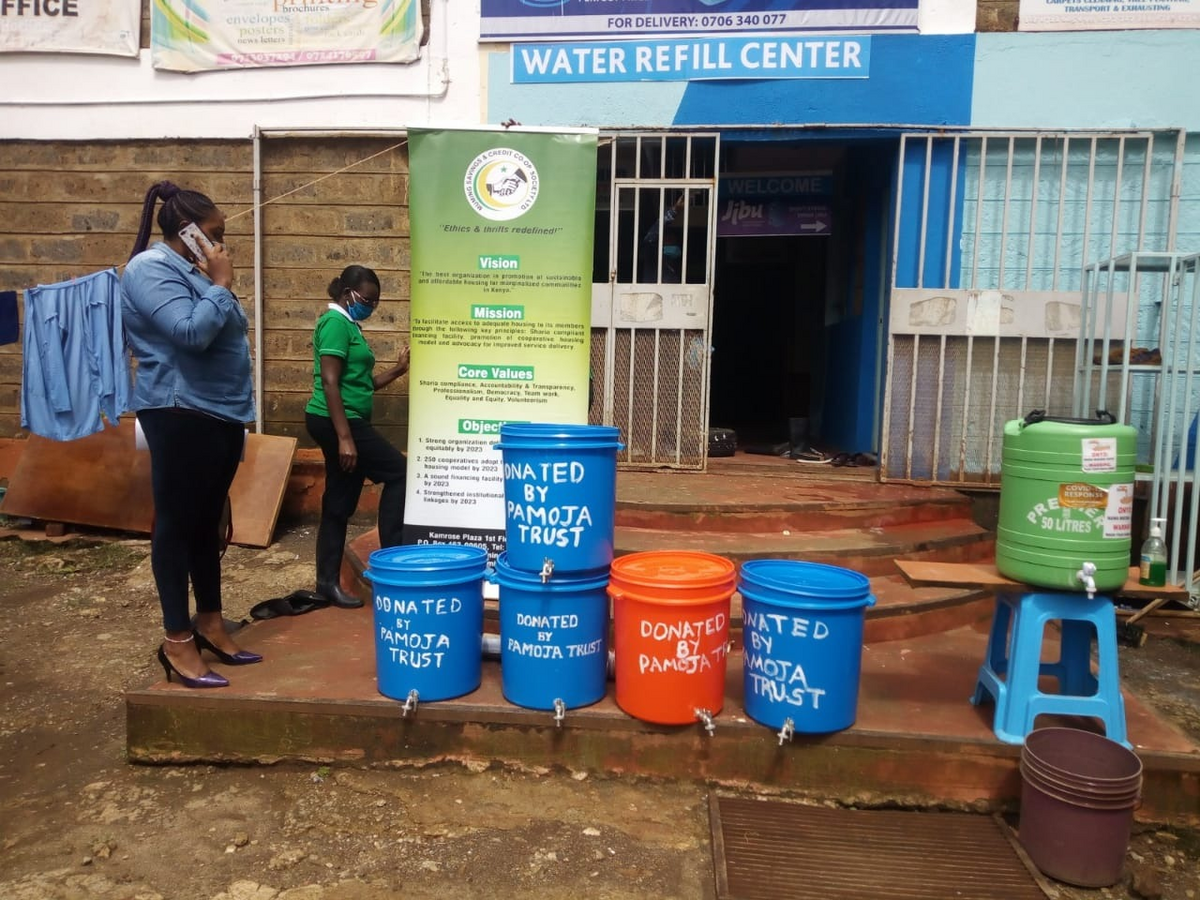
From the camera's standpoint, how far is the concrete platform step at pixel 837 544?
4316mm

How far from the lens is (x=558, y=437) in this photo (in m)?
Answer: 3.07

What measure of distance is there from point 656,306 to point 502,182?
97.5 inches

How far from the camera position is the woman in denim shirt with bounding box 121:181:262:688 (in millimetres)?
3006

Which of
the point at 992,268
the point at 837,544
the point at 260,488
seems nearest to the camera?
the point at 837,544

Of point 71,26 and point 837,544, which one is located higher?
point 71,26

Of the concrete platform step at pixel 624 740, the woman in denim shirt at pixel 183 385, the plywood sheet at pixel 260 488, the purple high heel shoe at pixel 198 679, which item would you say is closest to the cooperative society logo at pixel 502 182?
the woman in denim shirt at pixel 183 385

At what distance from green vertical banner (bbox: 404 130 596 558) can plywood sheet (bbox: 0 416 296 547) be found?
3.00 metres

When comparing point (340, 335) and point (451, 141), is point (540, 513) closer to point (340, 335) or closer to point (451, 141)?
point (340, 335)

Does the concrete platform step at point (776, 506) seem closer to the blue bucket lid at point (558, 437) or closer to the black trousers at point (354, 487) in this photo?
the black trousers at point (354, 487)

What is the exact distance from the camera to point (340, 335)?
156 inches

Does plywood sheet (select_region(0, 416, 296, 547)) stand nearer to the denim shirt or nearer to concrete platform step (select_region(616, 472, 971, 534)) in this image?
concrete platform step (select_region(616, 472, 971, 534))

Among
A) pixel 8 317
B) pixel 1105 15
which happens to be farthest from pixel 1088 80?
pixel 8 317

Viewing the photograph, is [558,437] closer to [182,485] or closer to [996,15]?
[182,485]

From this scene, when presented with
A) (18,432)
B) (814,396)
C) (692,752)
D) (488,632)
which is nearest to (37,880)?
(488,632)
